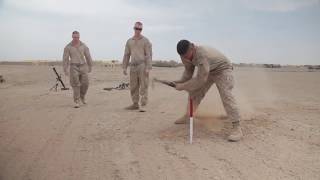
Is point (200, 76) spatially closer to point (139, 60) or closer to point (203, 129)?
point (203, 129)

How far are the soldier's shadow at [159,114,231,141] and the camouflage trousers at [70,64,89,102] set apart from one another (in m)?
4.51

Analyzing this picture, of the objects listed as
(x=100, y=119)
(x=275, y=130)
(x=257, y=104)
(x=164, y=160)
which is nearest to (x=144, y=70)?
(x=100, y=119)

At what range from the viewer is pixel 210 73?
9406mm

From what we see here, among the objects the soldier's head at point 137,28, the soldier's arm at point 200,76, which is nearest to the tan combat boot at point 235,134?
the soldier's arm at point 200,76

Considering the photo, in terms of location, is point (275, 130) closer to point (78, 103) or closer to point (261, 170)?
point (261, 170)

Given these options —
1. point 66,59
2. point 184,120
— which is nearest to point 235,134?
point 184,120

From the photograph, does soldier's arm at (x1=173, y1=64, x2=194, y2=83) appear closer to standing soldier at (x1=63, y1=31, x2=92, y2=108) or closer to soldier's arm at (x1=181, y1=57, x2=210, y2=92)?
soldier's arm at (x1=181, y1=57, x2=210, y2=92)

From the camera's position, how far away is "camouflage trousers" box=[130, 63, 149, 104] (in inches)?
515

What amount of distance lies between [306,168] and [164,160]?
1965mm

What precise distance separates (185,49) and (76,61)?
601 centimetres

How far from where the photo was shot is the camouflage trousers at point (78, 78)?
46.5ft

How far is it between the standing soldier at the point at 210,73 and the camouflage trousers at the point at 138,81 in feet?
11.9

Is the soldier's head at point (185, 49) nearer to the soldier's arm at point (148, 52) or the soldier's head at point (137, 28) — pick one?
the soldier's head at point (137, 28)

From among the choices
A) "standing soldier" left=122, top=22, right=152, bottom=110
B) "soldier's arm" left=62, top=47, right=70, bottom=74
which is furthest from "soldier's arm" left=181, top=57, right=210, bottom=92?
"soldier's arm" left=62, top=47, right=70, bottom=74
